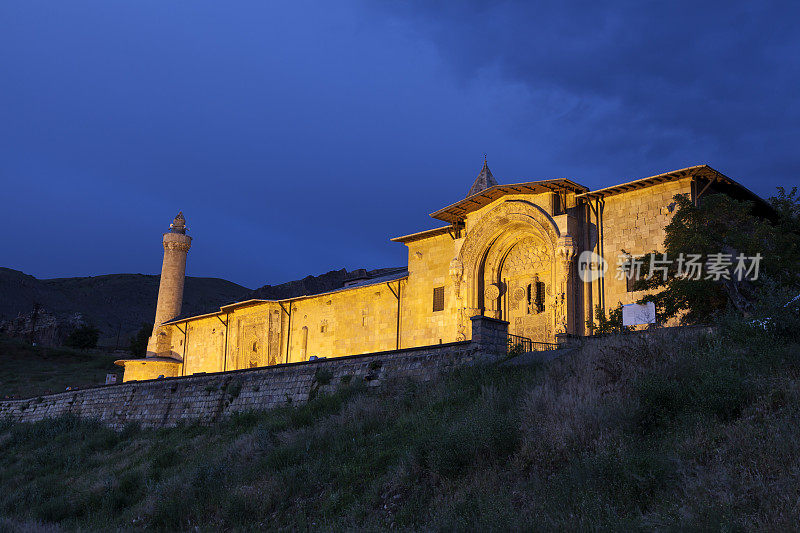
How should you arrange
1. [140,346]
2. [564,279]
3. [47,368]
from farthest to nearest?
[140,346], [47,368], [564,279]

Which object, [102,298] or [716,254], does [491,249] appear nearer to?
[716,254]

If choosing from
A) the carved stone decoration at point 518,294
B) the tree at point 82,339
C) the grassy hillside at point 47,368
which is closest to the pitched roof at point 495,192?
the carved stone decoration at point 518,294

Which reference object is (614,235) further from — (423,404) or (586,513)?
(586,513)

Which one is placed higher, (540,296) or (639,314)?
(540,296)

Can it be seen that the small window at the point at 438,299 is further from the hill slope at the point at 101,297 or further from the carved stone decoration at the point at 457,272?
the hill slope at the point at 101,297

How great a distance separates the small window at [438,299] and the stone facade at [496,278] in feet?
0.14

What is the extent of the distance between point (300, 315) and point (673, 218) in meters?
20.6

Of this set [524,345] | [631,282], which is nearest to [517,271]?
[631,282]

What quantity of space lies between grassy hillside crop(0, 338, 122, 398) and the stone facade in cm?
1613

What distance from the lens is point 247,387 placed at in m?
19.4

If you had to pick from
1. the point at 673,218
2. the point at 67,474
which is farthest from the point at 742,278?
the point at 67,474

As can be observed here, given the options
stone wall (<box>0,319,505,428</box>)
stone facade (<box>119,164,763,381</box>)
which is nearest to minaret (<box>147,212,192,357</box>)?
stone facade (<box>119,164,763,381</box>)

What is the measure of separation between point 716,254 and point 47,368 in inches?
1958

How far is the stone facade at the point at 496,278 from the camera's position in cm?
2092
